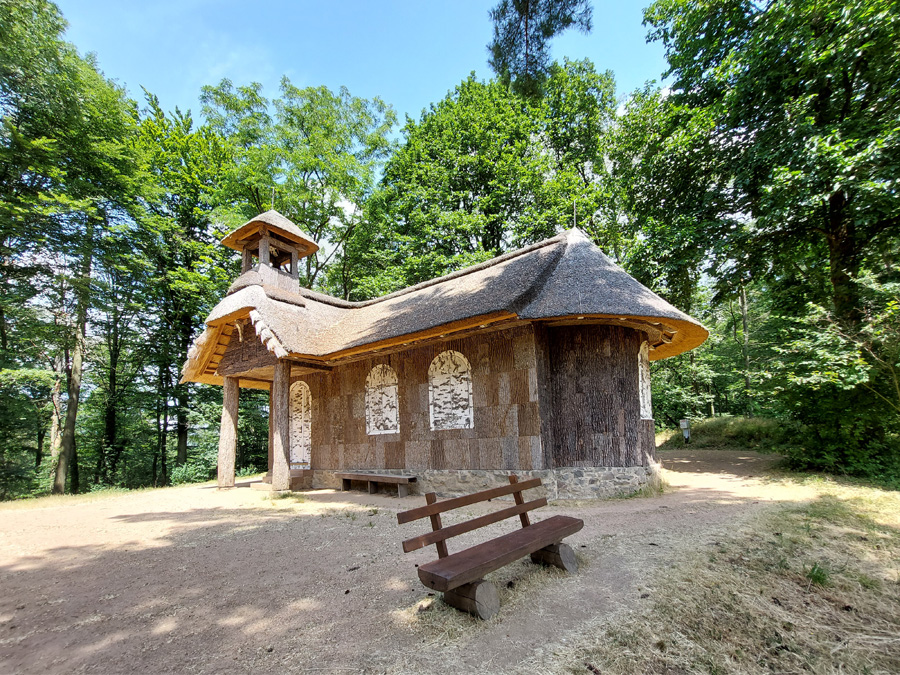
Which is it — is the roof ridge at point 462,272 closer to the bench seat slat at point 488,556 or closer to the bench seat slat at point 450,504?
the bench seat slat at point 450,504

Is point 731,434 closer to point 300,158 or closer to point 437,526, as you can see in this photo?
point 437,526

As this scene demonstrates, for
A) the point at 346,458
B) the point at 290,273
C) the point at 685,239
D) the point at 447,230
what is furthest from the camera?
the point at 447,230

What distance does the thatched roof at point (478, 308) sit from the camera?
753cm

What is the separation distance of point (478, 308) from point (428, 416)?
9.40ft

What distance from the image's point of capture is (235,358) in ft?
39.0

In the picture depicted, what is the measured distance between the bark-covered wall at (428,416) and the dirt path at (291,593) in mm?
1875

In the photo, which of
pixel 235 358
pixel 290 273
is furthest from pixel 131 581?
pixel 290 273

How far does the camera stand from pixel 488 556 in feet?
10.8

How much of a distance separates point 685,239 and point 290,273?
1171 centimetres

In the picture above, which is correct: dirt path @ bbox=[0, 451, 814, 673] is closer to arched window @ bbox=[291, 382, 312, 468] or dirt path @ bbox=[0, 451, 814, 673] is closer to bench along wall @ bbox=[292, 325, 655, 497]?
bench along wall @ bbox=[292, 325, 655, 497]

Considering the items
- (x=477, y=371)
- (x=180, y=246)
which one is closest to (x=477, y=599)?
(x=477, y=371)

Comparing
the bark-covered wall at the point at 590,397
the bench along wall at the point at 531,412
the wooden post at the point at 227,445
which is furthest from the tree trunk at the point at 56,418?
the bark-covered wall at the point at 590,397

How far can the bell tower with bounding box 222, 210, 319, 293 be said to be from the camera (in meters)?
12.1

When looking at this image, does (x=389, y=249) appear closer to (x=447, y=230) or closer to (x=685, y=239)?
(x=447, y=230)
